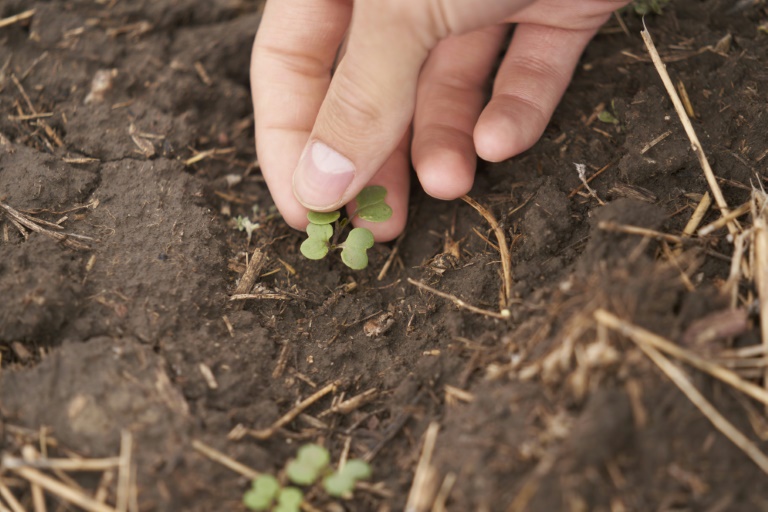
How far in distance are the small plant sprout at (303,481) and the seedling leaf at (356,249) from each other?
0.83 metres

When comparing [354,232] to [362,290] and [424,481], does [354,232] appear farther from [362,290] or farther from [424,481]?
[424,481]

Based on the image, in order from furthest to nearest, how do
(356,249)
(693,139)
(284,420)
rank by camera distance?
1. (356,249)
2. (693,139)
3. (284,420)

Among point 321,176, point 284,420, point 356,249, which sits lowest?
point 284,420

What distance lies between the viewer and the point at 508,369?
6.15 ft

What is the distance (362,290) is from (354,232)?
292 millimetres

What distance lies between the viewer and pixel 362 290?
106 inches

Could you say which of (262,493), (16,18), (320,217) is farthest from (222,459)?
(16,18)

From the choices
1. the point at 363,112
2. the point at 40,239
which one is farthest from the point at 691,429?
the point at 40,239

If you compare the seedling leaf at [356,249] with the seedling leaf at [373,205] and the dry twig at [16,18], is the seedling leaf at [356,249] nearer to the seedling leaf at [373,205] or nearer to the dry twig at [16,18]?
the seedling leaf at [373,205]

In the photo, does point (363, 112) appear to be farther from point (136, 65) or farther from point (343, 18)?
point (136, 65)

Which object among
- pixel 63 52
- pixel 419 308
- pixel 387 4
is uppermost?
pixel 387 4

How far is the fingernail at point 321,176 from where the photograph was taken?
2348mm

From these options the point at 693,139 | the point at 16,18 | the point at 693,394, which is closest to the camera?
the point at 693,394

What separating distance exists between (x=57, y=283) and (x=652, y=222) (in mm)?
2017
